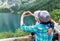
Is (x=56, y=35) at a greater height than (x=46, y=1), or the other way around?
(x=46, y=1)

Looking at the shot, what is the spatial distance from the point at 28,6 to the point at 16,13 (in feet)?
1.47

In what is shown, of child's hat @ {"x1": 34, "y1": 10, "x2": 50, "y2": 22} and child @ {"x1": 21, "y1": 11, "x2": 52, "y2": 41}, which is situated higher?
child's hat @ {"x1": 34, "y1": 10, "x2": 50, "y2": 22}

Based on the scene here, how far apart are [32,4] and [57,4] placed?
0.81 meters

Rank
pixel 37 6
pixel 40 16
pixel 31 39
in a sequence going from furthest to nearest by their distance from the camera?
1. pixel 37 6
2. pixel 31 39
3. pixel 40 16

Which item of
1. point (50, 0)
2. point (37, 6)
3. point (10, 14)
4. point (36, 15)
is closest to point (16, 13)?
point (10, 14)

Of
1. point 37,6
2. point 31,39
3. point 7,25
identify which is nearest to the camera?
point 31,39

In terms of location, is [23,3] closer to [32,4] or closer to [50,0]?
[32,4]

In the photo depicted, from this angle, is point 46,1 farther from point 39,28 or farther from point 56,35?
point 39,28

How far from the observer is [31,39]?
1719 millimetres

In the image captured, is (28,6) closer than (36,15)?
No

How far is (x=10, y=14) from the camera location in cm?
691

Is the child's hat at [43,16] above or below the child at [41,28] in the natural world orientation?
above

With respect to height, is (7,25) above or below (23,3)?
below

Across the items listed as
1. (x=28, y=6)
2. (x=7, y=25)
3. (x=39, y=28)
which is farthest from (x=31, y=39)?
(x=28, y=6)
